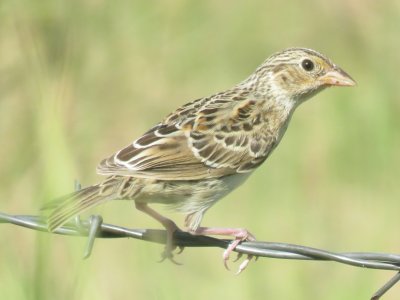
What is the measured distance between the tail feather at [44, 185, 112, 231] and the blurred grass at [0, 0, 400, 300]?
5.32 feet

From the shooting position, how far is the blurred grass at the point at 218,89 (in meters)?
9.02

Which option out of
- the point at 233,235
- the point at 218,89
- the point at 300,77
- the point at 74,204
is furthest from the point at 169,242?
the point at 218,89

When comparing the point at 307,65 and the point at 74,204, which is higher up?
the point at 307,65

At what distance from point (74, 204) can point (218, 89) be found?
639 centimetres

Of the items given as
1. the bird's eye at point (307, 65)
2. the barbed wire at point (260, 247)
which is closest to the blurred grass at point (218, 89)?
the bird's eye at point (307, 65)

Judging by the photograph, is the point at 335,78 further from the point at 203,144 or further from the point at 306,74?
the point at 203,144

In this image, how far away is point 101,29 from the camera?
1099cm

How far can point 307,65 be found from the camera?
7.67 m

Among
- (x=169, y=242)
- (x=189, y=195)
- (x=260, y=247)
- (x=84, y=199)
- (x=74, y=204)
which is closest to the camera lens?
(x=260, y=247)

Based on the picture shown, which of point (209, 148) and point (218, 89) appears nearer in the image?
point (209, 148)

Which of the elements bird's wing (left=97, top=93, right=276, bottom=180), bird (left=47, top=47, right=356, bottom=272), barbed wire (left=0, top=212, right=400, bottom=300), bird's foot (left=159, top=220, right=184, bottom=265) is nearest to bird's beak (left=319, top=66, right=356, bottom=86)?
bird (left=47, top=47, right=356, bottom=272)

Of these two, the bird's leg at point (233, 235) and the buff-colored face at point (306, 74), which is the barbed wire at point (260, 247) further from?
the buff-colored face at point (306, 74)

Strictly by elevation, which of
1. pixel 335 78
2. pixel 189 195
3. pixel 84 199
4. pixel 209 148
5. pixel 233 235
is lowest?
pixel 233 235

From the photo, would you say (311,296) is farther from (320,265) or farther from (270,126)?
(270,126)
